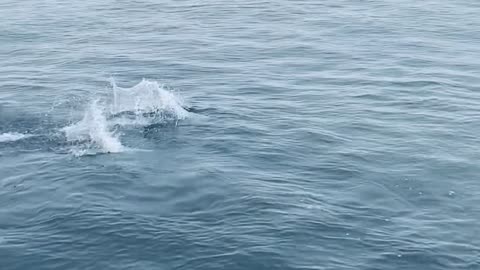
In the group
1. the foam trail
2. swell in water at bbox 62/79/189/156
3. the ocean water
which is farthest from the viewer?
swell in water at bbox 62/79/189/156

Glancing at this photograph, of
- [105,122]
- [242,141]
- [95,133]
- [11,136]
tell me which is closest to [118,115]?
[105,122]

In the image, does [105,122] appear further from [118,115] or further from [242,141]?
[242,141]

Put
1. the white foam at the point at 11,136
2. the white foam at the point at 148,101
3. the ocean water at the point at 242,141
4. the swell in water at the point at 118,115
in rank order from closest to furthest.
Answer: the ocean water at the point at 242,141 → the swell in water at the point at 118,115 → the white foam at the point at 11,136 → the white foam at the point at 148,101

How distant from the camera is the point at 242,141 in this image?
47375 mm

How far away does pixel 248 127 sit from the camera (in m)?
49.7

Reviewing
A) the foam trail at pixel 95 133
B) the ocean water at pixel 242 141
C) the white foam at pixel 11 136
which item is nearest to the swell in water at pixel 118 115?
the foam trail at pixel 95 133

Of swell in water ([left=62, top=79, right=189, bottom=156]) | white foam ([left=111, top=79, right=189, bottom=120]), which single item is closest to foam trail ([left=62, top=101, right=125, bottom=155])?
swell in water ([left=62, top=79, right=189, bottom=156])

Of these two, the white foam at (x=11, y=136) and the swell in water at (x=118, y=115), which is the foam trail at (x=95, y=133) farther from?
the white foam at (x=11, y=136)

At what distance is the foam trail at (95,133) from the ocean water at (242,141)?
5.0 inches

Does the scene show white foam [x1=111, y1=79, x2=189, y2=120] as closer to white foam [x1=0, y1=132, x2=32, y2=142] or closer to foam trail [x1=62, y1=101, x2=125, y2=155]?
foam trail [x1=62, y1=101, x2=125, y2=155]

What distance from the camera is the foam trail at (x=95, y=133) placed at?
151 feet

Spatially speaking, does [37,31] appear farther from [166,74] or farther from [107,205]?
[107,205]

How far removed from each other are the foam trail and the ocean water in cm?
13

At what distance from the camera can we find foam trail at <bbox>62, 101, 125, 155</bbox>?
151ft
